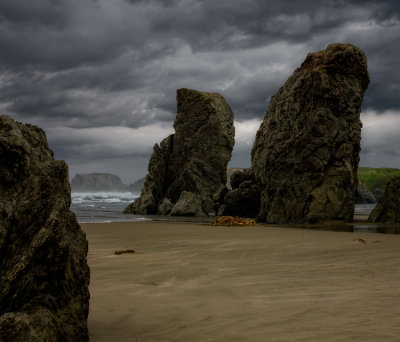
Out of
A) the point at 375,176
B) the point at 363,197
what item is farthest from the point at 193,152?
the point at 375,176

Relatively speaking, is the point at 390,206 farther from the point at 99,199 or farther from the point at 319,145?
the point at 99,199

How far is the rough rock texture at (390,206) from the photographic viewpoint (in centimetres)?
1396

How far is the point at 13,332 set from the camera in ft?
7.75

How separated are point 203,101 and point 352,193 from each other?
18.8 m

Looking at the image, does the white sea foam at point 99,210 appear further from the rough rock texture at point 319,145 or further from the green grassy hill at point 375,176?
the green grassy hill at point 375,176

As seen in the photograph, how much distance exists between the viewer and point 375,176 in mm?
68438

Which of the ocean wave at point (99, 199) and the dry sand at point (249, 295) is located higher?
the dry sand at point (249, 295)

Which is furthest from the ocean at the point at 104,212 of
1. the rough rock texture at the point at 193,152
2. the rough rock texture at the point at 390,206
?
the rough rock texture at the point at 390,206

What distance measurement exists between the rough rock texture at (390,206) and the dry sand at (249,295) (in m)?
7.53

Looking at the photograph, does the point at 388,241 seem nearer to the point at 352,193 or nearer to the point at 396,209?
the point at 396,209

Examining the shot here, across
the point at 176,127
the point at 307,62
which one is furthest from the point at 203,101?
the point at 307,62

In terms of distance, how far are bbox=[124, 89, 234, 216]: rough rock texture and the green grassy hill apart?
113 feet

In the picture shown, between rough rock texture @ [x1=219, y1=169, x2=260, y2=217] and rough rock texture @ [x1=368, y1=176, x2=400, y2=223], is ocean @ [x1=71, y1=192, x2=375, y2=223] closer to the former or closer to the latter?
rough rock texture @ [x1=219, y1=169, x2=260, y2=217]

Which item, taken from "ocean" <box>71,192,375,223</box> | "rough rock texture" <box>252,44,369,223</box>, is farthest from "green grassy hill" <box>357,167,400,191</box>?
"rough rock texture" <box>252,44,369,223</box>
